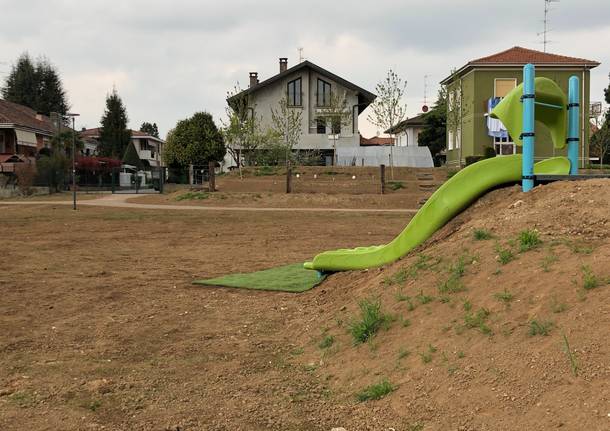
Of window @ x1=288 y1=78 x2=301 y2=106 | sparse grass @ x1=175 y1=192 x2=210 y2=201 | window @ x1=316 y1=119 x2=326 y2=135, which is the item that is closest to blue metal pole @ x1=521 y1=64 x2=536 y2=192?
sparse grass @ x1=175 y1=192 x2=210 y2=201

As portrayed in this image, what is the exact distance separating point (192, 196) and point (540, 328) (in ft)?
96.1

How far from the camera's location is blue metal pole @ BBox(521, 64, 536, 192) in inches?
255

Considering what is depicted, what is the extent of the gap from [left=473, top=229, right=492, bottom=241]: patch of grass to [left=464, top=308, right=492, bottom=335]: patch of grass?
1.47m

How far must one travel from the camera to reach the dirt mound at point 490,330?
328 centimetres

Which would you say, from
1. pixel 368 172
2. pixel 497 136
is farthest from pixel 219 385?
pixel 497 136

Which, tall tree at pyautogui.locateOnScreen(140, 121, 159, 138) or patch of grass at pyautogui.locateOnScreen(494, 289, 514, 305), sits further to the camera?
tall tree at pyautogui.locateOnScreen(140, 121, 159, 138)

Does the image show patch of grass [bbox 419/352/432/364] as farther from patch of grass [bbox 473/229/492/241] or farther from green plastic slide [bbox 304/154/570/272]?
green plastic slide [bbox 304/154/570/272]

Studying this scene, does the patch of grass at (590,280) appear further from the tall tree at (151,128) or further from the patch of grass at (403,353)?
the tall tree at (151,128)

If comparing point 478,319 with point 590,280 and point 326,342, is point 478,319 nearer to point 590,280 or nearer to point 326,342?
point 590,280

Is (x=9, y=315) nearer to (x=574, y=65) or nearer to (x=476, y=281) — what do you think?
(x=476, y=281)

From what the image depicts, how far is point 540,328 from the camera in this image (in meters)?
3.78

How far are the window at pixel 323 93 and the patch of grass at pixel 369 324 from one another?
4815 centimetres

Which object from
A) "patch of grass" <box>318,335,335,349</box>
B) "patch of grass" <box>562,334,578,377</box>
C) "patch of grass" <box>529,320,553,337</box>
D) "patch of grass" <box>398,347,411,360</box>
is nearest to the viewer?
"patch of grass" <box>562,334,578,377</box>

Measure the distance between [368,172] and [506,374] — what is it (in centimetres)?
3321
